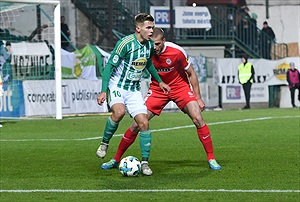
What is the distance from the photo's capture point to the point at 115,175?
11.1 m

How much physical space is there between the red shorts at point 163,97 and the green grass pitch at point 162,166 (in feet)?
2.68

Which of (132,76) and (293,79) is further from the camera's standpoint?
(293,79)

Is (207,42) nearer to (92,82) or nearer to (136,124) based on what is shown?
(92,82)

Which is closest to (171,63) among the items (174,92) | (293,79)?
(174,92)

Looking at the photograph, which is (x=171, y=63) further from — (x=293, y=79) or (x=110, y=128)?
(x=293, y=79)

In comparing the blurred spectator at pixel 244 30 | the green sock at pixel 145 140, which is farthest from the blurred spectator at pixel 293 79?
the green sock at pixel 145 140

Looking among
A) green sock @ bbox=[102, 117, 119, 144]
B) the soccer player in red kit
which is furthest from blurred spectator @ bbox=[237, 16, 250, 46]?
green sock @ bbox=[102, 117, 119, 144]

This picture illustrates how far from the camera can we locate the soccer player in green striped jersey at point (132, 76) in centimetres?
1101

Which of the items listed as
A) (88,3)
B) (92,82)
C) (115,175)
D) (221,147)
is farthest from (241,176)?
(88,3)

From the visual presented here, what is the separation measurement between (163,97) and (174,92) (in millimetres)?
176

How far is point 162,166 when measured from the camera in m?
12.1

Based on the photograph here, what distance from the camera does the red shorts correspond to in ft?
40.1

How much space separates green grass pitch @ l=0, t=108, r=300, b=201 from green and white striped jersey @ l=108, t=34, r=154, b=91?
1191mm

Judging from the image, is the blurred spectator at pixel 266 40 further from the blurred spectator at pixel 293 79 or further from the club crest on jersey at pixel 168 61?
the club crest on jersey at pixel 168 61
